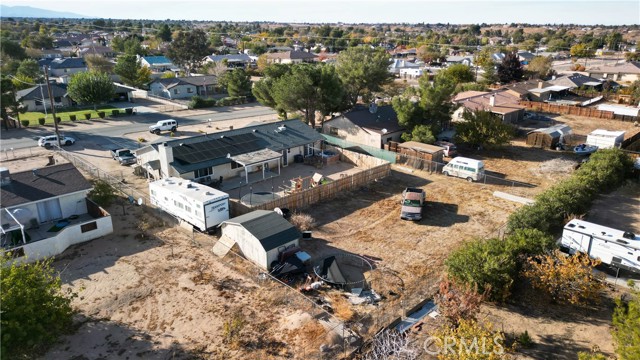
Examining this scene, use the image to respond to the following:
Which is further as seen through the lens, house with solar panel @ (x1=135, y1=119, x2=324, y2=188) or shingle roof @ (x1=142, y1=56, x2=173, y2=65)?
shingle roof @ (x1=142, y1=56, x2=173, y2=65)

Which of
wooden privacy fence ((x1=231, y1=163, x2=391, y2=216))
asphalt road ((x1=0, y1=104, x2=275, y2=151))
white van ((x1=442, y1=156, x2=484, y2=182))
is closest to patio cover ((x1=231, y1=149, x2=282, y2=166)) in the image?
wooden privacy fence ((x1=231, y1=163, x2=391, y2=216))

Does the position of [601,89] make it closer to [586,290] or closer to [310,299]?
[586,290]

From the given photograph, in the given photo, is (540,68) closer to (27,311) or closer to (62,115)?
(62,115)

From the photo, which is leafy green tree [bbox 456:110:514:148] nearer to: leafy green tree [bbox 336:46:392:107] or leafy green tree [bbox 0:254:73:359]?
leafy green tree [bbox 336:46:392:107]

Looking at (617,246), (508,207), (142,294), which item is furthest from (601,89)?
(142,294)

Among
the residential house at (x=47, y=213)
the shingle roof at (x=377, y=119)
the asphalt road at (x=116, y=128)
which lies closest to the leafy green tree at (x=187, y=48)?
the asphalt road at (x=116, y=128)

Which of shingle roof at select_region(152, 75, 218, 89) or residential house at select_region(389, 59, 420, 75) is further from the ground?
residential house at select_region(389, 59, 420, 75)
